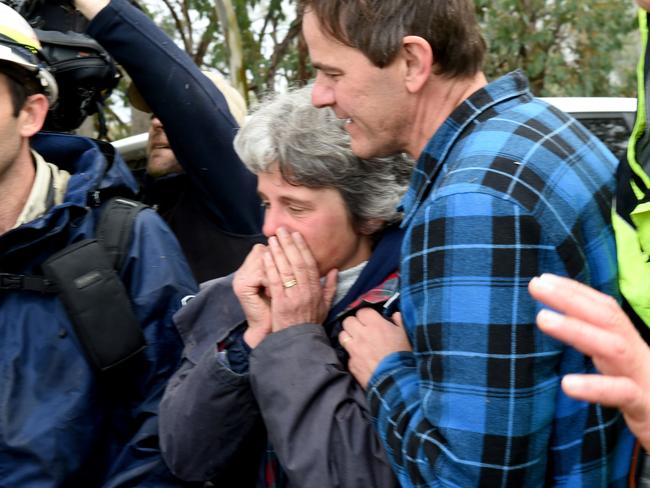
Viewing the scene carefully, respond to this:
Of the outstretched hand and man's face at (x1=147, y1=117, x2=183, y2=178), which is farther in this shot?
man's face at (x1=147, y1=117, x2=183, y2=178)

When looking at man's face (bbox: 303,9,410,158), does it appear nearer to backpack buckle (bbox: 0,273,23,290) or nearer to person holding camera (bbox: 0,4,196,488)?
person holding camera (bbox: 0,4,196,488)

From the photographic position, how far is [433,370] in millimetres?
1408

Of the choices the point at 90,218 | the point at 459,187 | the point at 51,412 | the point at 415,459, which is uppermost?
the point at 459,187

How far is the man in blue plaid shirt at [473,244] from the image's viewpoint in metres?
1.34

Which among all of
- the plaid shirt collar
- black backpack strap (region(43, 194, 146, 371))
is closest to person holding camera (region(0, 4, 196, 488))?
black backpack strap (region(43, 194, 146, 371))

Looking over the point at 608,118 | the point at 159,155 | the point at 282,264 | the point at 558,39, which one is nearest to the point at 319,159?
the point at 282,264

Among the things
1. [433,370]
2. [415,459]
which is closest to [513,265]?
[433,370]

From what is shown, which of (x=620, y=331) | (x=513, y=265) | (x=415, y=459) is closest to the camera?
(x=620, y=331)

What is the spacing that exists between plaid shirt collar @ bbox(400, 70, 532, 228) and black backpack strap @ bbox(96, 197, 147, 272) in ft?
2.91

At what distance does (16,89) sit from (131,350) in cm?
80

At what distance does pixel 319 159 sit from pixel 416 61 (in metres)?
0.46

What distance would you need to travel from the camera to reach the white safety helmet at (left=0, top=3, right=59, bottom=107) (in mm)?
2248

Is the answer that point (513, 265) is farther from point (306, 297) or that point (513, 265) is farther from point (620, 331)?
point (306, 297)

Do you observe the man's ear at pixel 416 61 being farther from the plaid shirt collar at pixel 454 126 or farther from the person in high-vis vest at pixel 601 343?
the person in high-vis vest at pixel 601 343
